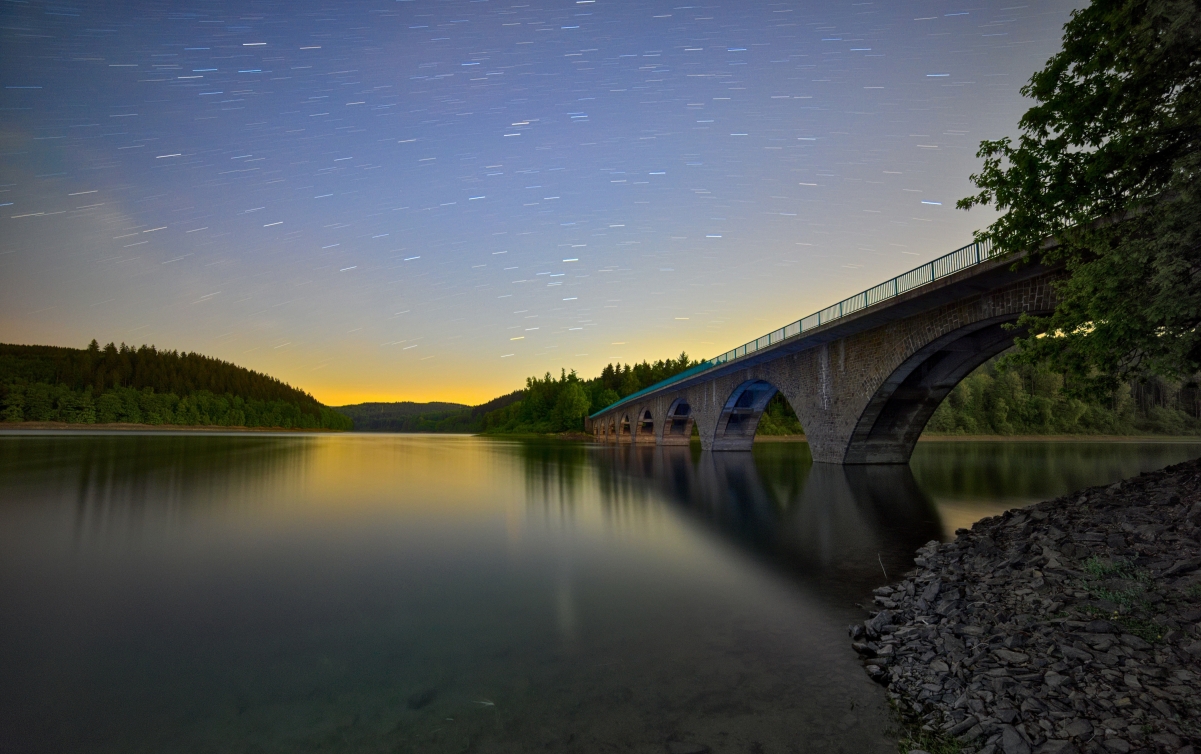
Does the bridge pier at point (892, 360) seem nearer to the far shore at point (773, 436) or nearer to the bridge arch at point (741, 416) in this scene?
the bridge arch at point (741, 416)

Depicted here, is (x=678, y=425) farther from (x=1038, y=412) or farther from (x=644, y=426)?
(x=1038, y=412)

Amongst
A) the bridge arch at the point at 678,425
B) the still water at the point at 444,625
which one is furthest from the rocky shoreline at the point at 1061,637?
the bridge arch at the point at 678,425

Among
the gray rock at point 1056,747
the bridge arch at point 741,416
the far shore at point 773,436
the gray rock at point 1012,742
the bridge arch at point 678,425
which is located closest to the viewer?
the gray rock at point 1056,747

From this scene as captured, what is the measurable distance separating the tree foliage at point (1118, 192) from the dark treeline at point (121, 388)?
154 m

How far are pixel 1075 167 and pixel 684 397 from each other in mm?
48603

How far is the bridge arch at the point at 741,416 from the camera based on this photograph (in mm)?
45903

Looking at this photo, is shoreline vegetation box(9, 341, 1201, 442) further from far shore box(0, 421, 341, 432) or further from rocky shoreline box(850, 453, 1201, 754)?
rocky shoreline box(850, 453, 1201, 754)

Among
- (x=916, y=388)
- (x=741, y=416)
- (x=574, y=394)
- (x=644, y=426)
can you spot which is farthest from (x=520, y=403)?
(x=916, y=388)

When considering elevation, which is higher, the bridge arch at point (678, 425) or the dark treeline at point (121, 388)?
the dark treeline at point (121, 388)

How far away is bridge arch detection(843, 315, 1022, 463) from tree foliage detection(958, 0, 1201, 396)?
9.57 m

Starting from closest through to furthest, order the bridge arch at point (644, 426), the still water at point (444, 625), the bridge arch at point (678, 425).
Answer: the still water at point (444, 625), the bridge arch at point (678, 425), the bridge arch at point (644, 426)

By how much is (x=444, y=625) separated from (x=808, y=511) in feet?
40.6

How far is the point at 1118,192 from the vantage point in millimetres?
9125

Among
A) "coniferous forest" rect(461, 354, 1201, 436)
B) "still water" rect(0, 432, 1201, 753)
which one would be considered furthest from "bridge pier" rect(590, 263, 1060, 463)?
"coniferous forest" rect(461, 354, 1201, 436)
